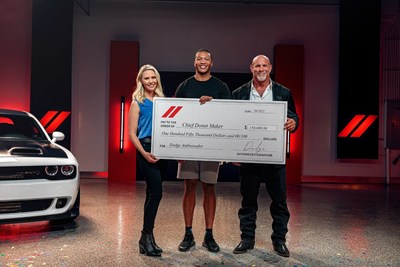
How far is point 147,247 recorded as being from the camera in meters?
3.04

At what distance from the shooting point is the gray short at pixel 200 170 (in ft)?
10.3

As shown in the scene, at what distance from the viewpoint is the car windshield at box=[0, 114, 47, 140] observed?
4.24 meters

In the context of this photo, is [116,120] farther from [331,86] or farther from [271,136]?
[271,136]

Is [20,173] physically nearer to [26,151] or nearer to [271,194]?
[26,151]

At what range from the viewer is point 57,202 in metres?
3.68

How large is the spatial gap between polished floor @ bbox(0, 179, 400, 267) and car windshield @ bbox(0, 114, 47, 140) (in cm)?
98

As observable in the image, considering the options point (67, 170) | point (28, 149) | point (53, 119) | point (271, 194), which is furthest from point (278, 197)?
point (53, 119)

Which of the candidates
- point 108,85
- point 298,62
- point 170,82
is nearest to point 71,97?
point 108,85

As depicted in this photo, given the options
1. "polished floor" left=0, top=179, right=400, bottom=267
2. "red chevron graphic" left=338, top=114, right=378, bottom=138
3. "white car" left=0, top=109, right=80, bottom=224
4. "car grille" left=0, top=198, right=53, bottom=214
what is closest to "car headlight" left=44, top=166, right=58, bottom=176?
"white car" left=0, top=109, right=80, bottom=224

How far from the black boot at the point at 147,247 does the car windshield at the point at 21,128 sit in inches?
78.4

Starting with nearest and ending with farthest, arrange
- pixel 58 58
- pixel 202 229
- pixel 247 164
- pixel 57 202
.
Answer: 1. pixel 247 164
2. pixel 57 202
3. pixel 202 229
4. pixel 58 58

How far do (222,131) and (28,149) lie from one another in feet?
6.32

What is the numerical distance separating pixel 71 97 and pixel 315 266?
22.5 feet

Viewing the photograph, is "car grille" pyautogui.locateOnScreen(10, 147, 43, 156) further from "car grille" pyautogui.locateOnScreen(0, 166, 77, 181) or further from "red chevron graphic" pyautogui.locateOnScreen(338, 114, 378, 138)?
"red chevron graphic" pyautogui.locateOnScreen(338, 114, 378, 138)
